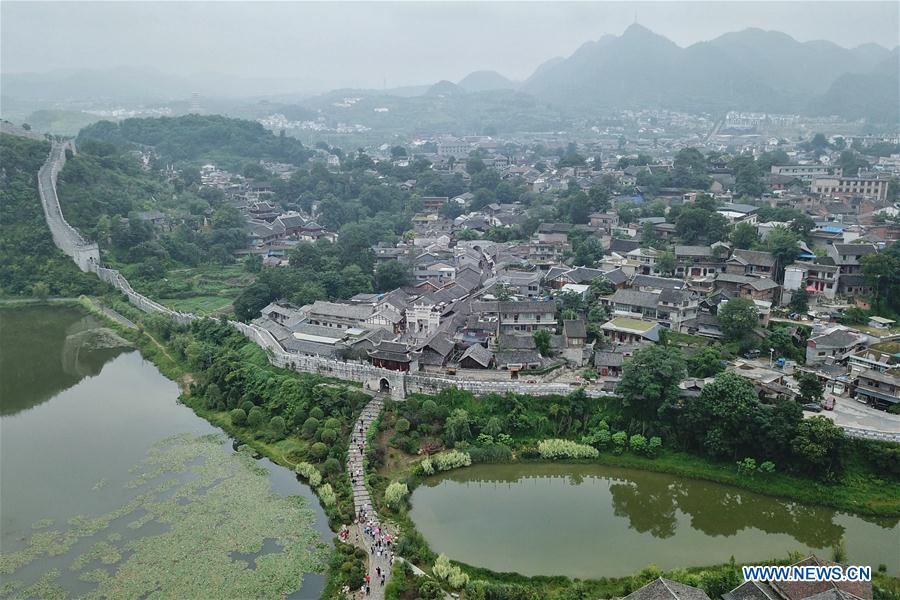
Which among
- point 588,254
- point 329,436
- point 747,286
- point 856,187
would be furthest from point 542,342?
point 856,187

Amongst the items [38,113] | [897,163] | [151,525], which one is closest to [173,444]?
[151,525]

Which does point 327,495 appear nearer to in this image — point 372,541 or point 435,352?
point 372,541

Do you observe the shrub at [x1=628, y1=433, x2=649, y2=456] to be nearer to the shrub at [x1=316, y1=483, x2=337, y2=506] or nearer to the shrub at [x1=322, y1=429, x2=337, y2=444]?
the shrub at [x1=316, y1=483, x2=337, y2=506]

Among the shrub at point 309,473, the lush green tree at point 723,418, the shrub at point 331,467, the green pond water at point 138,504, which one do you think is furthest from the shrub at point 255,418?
the lush green tree at point 723,418

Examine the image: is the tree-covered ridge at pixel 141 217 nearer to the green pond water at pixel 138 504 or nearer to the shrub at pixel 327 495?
the green pond water at pixel 138 504

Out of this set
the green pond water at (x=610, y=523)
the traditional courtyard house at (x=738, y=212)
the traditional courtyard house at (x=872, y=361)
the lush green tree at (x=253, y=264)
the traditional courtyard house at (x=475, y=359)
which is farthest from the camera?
the lush green tree at (x=253, y=264)

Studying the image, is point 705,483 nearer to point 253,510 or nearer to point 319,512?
point 319,512
